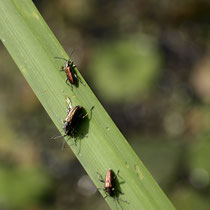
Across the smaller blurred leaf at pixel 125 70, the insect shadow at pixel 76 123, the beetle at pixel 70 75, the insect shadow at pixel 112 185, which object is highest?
the smaller blurred leaf at pixel 125 70

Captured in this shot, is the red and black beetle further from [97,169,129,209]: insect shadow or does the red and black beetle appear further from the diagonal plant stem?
[97,169,129,209]: insect shadow

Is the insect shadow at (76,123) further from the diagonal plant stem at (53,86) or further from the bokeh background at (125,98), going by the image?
the bokeh background at (125,98)

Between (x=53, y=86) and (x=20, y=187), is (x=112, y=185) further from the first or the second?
(x=20, y=187)

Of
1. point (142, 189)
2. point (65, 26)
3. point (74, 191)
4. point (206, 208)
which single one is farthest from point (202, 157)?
point (65, 26)

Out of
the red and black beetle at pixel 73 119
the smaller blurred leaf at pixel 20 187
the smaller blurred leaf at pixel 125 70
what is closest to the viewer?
the red and black beetle at pixel 73 119

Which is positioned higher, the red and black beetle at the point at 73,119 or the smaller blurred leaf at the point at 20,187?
the smaller blurred leaf at the point at 20,187

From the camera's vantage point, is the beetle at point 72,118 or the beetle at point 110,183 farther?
the beetle at point 72,118

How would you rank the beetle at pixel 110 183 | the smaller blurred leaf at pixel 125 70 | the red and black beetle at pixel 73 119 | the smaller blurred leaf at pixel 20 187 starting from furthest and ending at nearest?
the smaller blurred leaf at pixel 125 70, the smaller blurred leaf at pixel 20 187, the red and black beetle at pixel 73 119, the beetle at pixel 110 183

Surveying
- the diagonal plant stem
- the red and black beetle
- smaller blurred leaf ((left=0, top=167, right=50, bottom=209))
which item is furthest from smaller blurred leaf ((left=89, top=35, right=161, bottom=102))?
the diagonal plant stem

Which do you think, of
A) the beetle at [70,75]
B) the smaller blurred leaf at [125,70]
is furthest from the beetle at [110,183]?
the smaller blurred leaf at [125,70]
